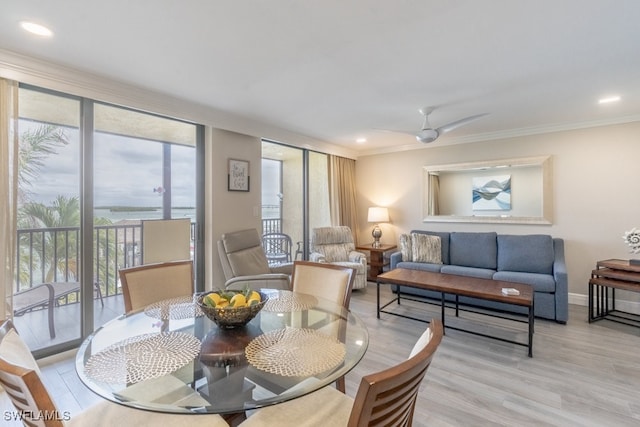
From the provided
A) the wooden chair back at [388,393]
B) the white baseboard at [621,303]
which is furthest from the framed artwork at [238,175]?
the white baseboard at [621,303]

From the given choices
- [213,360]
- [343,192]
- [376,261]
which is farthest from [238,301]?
[343,192]

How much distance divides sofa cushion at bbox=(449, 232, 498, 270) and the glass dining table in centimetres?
329

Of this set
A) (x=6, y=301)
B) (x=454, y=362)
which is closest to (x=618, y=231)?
(x=454, y=362)

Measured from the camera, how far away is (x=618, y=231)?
3.77 meters

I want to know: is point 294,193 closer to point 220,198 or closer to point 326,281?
point 220,198

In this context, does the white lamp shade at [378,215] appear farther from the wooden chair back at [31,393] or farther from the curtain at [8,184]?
the wooden chair back at [31,393]

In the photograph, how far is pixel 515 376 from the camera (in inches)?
91.9

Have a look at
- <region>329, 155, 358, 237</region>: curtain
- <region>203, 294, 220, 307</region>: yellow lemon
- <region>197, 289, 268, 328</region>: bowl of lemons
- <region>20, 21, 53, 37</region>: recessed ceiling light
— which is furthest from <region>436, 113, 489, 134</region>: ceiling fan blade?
<region>20, 21, 53, 37</region>: recessed ceiling light

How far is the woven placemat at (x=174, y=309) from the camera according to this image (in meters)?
1.78

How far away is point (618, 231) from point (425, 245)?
7.55 feet

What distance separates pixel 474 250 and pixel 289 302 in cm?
340

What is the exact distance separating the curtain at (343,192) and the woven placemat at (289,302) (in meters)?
3.34

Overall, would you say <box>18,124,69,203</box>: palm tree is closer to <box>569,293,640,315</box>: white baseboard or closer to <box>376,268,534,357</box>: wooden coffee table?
<box>376,268,534,357</box>: wooden coffee table

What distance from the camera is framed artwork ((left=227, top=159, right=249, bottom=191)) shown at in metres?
3.82
